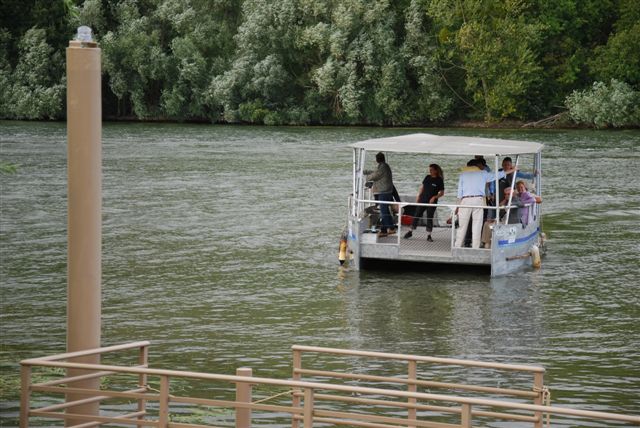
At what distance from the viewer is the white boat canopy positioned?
1016 inches

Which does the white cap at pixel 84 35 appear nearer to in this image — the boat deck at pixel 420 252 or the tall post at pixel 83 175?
the tall post at pixel 83 175

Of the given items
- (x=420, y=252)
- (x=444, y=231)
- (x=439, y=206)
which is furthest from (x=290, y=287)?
(x=444, y=231)

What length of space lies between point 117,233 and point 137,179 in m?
14.7

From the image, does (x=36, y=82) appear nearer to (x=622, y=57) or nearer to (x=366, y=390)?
(x=622, y=57)

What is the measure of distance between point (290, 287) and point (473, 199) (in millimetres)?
3851

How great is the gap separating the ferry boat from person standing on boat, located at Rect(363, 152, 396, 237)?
0.18 metres

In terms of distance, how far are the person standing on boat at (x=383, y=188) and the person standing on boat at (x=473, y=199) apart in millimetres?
1867

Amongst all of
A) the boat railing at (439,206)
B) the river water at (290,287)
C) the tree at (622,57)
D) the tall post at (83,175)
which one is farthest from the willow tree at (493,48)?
the tall post at (83,175)

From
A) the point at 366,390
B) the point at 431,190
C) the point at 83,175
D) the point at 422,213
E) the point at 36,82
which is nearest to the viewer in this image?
the point at 366,390

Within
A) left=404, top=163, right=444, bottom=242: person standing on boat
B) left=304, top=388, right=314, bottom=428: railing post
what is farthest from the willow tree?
left=304, top=388, right=314, bottom=428: railing post

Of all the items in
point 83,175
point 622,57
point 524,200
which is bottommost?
point 524,200

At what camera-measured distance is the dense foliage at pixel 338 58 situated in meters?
81.8

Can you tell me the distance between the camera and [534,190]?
28250mm

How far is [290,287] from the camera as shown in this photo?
24516mm
